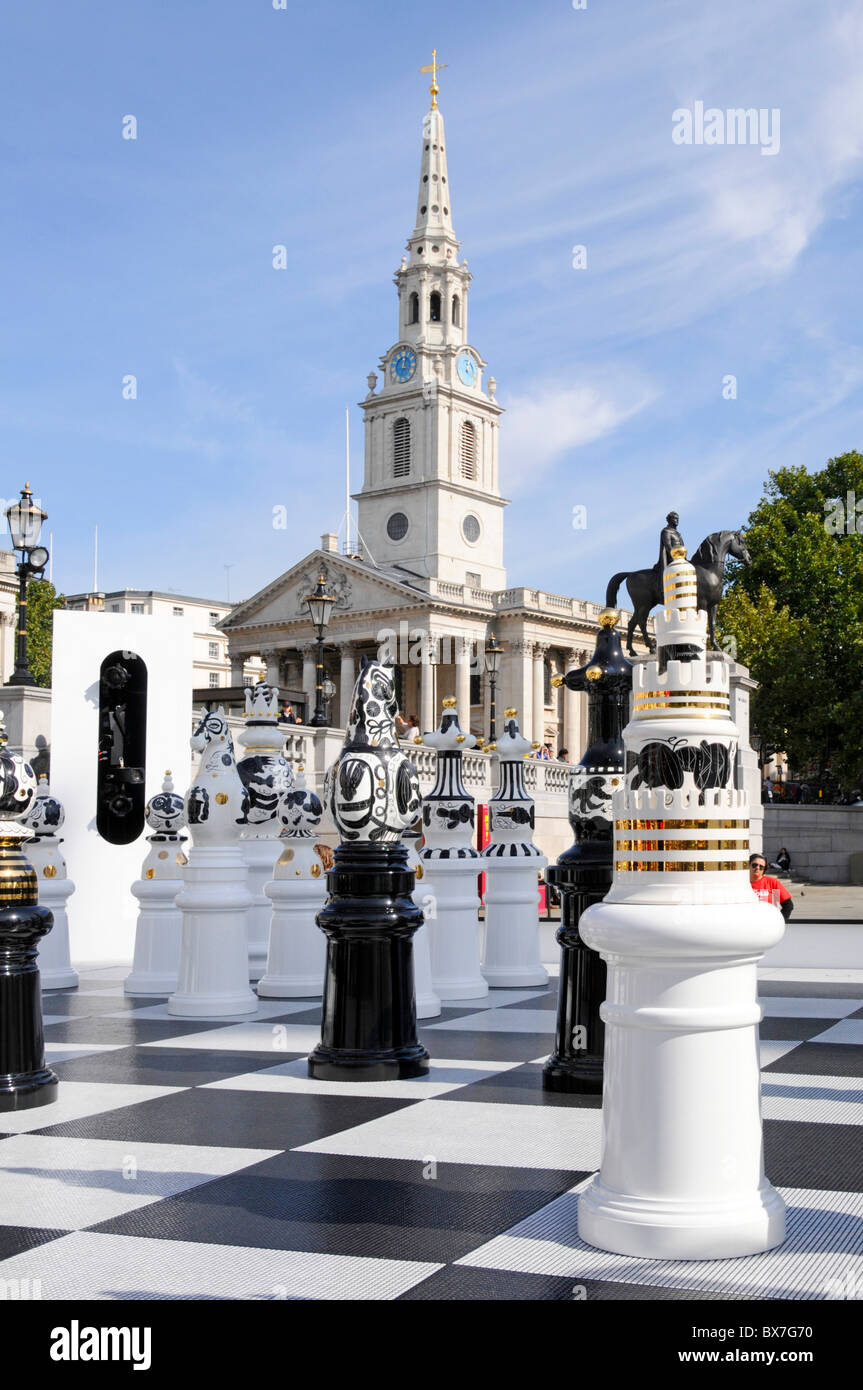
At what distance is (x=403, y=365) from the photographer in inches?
3868

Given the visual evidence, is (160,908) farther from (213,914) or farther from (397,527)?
(397,527)

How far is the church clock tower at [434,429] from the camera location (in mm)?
94938

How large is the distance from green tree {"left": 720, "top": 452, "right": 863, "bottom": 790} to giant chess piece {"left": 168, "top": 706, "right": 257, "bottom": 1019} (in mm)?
42535

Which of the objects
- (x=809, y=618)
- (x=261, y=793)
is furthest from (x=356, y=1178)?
(x=809, y=618)

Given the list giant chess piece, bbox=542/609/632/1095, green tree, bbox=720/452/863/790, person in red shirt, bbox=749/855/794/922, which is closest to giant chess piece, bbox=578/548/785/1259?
giant chess piece, bbox=542/609/632/1095

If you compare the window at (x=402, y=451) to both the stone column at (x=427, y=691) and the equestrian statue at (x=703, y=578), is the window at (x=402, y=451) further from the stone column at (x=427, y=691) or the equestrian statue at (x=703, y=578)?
the equestrian statue at (x=703, y=578)

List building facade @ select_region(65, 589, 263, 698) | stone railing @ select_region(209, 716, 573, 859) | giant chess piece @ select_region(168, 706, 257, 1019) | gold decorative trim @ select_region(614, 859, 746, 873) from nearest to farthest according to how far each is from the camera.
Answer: gold decorative trim @ select_region(614, 859, 746, 873) → giant chess piece @ select_region(168, 706, 257, 1019) → stone railing @ select_region(209, 716, 573, 859) → building facade @ select_region(65, 589, 263, 698)

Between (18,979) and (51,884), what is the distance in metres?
4.10

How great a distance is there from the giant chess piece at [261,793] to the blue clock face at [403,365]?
8934 centimetres

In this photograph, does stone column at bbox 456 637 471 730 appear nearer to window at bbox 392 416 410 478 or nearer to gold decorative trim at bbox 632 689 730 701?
window at bbox 392 416 410 478

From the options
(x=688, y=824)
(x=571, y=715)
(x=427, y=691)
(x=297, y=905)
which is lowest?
(x=297, y=905)

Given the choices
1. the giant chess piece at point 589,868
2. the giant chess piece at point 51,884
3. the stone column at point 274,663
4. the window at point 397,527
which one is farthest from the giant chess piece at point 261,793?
the window at point 397,527

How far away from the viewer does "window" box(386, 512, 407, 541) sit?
9631cm
